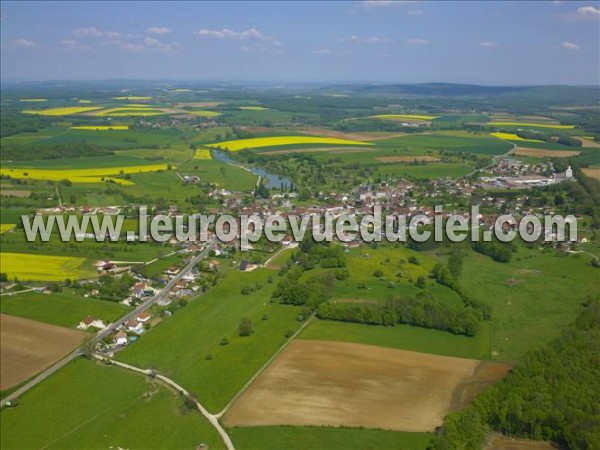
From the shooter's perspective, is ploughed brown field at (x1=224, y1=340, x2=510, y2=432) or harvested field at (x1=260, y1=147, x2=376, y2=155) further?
harvested field at (x1=260, y1=147, x2=376, y2=155)

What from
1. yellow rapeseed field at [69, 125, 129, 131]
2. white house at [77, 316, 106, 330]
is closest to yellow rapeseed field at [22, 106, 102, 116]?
yellow rapeseed field at [69, 125, 129, 131]

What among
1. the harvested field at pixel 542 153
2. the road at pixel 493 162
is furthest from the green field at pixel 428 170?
the harvested field at pixel 542 153

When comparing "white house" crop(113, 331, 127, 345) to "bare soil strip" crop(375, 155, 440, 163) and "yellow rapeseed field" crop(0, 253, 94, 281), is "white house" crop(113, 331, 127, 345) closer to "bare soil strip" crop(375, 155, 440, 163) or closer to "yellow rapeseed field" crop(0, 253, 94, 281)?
"yellow rapeseed field" crop(0, 253, 94, 281)

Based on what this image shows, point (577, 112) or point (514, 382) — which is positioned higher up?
point (577, 112)

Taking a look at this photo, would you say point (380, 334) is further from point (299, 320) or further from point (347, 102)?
point (347, 102)

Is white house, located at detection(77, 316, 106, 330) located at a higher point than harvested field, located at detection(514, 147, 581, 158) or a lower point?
lower

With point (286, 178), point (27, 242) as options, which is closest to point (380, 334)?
point (27, 242)
